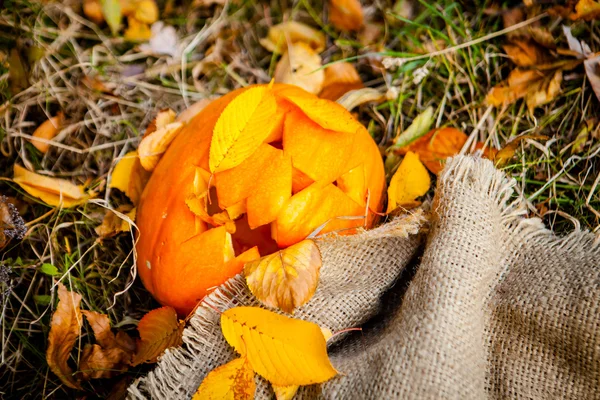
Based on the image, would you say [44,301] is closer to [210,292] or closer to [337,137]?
[210,292]

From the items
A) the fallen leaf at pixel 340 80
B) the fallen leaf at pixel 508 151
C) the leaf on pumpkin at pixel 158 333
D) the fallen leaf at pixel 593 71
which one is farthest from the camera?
the fallen leaf at pixel 340 80

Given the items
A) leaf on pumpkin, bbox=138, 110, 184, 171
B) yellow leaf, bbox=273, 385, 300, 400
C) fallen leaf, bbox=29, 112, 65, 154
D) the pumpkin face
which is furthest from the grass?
yellow leaf, bbox=273, 385, 300, 400

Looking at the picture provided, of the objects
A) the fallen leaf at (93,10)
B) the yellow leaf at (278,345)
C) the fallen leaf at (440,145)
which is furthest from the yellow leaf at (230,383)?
the fallen leaf at (93,10)

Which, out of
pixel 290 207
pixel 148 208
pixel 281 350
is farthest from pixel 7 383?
pixel 290 207

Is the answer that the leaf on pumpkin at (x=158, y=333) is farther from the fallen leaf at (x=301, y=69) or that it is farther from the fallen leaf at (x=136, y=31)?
the fallen leaf at (x=136, y=31)

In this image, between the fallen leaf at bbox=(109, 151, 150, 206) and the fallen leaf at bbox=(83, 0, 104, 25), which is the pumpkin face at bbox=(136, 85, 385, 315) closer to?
the fallen leaf at bbox=(109, 151, 150, 206)

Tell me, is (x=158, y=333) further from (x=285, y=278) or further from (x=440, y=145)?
(x=440, y=145)

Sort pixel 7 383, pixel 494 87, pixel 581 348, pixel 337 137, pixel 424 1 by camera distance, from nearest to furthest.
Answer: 1. pixel 581 348
2. pixel 337 137
3. pixel 7 383
4. pixel 494 87
5. pixel 424 1
